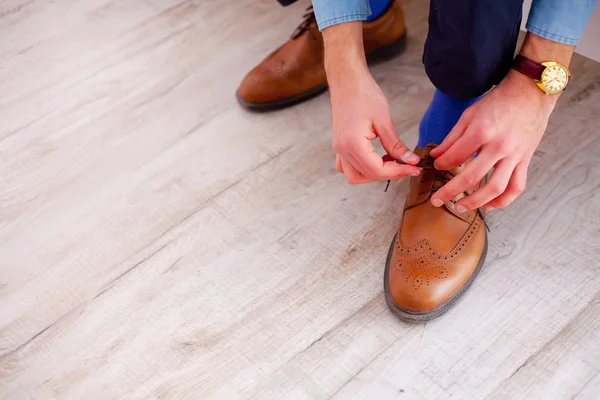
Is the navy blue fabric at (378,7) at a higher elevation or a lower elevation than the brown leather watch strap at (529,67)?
lower

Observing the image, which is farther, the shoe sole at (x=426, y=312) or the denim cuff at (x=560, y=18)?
the shoe sole at (x=426, y=312)

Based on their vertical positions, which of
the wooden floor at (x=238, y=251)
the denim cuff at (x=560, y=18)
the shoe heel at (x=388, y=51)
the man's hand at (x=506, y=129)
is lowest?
the wooden floor at (x=238, y=251)

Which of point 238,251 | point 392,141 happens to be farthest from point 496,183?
point 238,251

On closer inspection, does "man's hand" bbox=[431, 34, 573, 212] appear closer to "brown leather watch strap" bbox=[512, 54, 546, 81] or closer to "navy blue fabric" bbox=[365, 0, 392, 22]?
"brown leather watch strap" bbox=[512, 54, 546, 81]

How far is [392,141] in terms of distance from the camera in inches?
31.7

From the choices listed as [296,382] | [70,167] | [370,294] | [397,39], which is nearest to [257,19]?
[397,39]

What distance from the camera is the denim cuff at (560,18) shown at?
71 centimetres

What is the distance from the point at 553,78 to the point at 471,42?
0.38 ft

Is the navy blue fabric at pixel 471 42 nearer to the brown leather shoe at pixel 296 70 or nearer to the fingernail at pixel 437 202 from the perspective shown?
the fingernail at pixel 437 202

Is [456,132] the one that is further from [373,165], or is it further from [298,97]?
[298,97]

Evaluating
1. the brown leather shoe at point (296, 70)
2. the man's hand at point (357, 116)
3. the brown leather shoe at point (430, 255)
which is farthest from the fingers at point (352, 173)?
the brown leather shoe at point (296, 70)

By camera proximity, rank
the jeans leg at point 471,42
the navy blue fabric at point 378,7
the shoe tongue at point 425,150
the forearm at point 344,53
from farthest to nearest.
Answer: the navy blue fabric at point 378,7 < the shoe tongue at point 425,150 < the forearm at point 344,53 < the jeans leg at point 471,42

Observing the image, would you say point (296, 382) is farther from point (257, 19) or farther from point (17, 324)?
point (257, 19)

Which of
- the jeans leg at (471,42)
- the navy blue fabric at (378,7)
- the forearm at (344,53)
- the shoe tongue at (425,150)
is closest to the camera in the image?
the jeans leg at (471,42)
